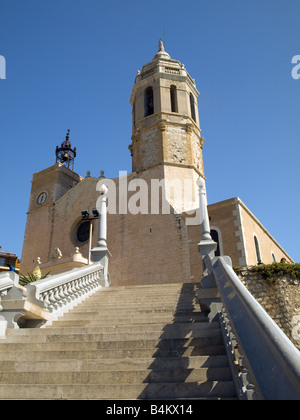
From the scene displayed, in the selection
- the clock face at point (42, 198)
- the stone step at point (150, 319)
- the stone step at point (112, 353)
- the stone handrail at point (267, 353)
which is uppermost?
the clock face at point (42, 198)

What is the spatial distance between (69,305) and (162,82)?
17681mm

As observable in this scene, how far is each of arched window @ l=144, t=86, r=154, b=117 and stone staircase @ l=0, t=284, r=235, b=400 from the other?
17.5 metres

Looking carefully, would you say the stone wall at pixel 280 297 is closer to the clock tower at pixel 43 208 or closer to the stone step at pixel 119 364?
the stone step at pixel 119 364

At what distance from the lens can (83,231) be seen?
22297mm

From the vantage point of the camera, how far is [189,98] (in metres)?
23.1

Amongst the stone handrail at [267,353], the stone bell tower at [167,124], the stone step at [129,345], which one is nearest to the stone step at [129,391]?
the stone handrail at [267,353]

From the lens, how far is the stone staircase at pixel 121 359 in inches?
152

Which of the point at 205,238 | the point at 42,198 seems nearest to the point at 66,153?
the point at 42,198

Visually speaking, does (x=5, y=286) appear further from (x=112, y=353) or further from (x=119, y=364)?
(x=119, y=364)

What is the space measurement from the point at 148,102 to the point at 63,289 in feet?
57.6

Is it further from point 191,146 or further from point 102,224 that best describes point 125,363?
point 191,146

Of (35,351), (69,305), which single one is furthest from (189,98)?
(35,351)
